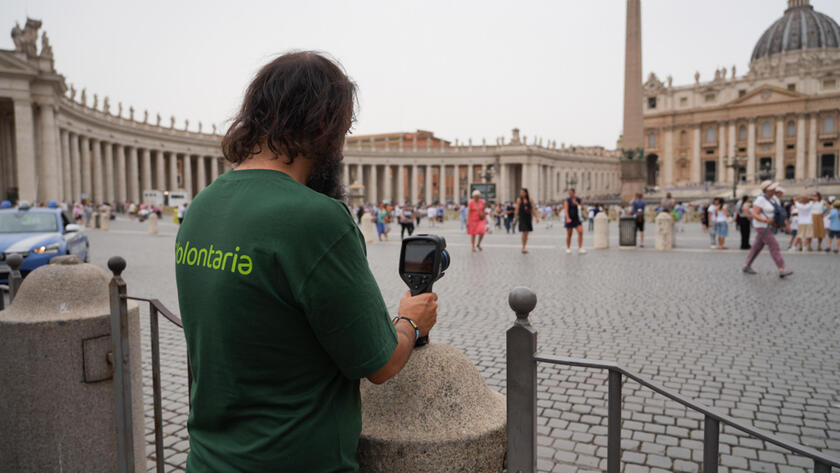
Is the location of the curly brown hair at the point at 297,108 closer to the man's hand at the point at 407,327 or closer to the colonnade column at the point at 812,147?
the man's hand at the point at 407,327

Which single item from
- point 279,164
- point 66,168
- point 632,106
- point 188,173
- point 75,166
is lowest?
point 279,164

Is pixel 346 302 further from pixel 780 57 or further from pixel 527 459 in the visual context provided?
pixel 780 57

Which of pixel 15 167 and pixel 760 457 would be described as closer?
pixel 760 457

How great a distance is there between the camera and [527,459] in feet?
6.88

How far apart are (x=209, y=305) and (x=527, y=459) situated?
128 centimetres

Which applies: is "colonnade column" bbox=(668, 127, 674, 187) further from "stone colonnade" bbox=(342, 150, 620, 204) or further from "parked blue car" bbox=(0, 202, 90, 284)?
"parked blue car" bbox=(0, 202, 90, 284)

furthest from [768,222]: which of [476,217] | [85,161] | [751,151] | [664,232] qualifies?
[751,151]

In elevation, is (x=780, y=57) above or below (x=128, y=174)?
above

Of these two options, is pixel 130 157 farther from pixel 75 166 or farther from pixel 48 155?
pixel 48 155

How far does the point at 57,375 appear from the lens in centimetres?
308

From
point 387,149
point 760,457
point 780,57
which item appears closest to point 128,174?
point 387,149

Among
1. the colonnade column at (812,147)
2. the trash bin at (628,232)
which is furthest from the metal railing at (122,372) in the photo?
the colonnade column at (812,147)

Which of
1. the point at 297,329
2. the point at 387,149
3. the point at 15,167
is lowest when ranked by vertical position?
the point at 297,329

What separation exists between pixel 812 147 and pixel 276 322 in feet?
338
